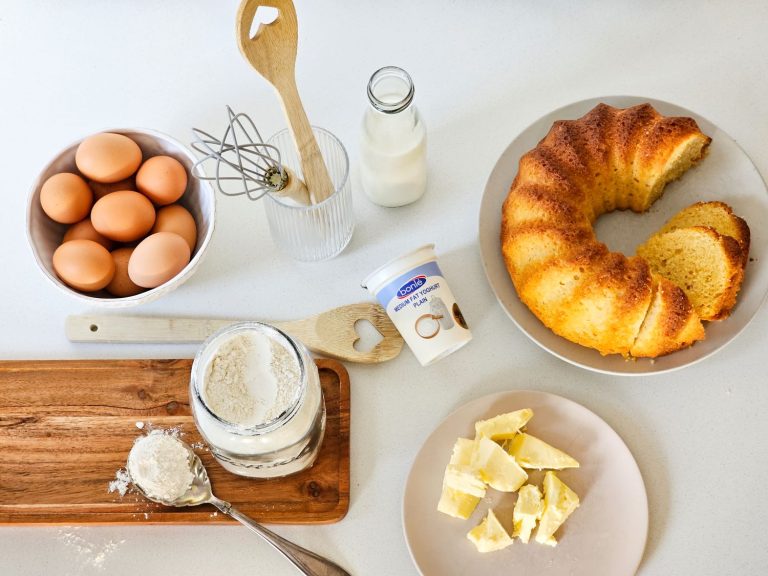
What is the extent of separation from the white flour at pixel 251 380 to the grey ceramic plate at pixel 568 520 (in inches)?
10.8

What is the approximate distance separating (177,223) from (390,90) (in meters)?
0.42

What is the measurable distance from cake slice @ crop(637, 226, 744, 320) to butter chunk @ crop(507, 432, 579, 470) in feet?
1.09

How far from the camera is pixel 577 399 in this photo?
4.43 ft

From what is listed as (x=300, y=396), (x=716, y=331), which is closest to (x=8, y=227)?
(x=300, y=396)

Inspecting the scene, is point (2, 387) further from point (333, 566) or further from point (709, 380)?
point (709, 380)

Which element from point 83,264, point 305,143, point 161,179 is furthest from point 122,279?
point 305,143

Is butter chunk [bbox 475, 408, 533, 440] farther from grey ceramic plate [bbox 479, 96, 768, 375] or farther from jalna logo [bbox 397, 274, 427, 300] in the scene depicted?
jalna logo [bbox 397, 274, 427, 300]

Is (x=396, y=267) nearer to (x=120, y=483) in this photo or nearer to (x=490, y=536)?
(x=490, y=536)

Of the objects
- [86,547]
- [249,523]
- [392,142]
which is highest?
[392,142]

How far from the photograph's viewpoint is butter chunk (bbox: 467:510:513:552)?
1.23 meters

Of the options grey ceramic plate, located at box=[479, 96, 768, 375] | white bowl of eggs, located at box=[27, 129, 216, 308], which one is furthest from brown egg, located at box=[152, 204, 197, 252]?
grey ceramic plate, located at box=[479, 96, 768, 375]

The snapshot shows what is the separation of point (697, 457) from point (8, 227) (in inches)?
51.6

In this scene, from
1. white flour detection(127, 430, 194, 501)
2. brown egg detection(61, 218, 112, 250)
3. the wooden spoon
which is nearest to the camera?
the wooden spoon

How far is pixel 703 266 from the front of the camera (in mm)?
1316
